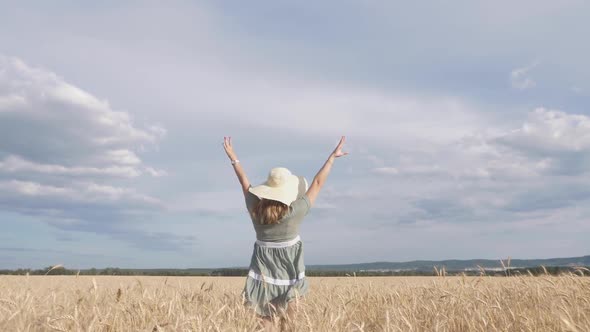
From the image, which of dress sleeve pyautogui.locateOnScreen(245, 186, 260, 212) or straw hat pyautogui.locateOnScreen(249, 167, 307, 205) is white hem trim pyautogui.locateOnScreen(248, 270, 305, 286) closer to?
dress sleeve pyautogui.locateOnScreen(245, 186, 260, 212)

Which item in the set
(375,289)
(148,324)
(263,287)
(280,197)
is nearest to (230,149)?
(280,197)

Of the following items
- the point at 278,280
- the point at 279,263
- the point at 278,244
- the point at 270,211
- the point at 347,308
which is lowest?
the point at 347,308

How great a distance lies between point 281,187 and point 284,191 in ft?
0.24

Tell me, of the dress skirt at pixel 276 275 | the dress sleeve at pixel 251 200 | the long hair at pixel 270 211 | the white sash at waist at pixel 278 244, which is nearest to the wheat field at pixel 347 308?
the dress skirt at pixel 276 275

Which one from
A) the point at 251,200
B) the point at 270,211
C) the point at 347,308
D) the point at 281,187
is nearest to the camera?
the point at 270,211

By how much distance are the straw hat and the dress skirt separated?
20.4 inches

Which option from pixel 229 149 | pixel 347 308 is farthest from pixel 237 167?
pixel 347 308

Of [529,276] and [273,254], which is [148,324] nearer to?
[273,254]

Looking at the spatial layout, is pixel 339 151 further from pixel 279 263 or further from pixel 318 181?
pixel 279 263

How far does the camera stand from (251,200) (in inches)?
228

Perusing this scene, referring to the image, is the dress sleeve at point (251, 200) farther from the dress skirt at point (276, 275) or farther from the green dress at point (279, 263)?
the dress skirt at point (276, 275)

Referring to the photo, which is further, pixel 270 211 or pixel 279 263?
pixel 279 263

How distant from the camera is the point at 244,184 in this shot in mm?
5930

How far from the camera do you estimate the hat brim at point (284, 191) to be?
5.50 meters
